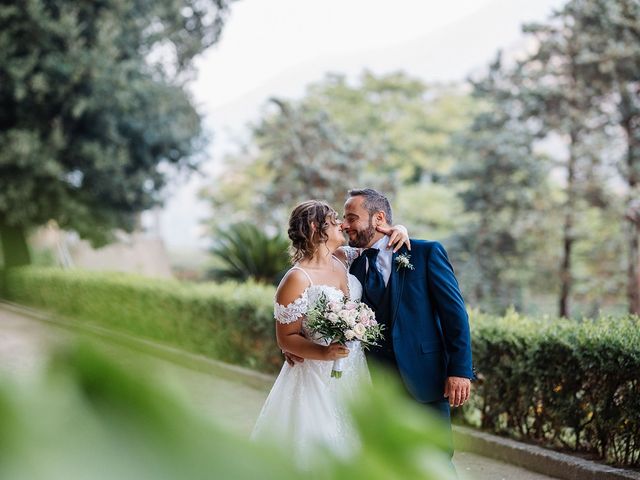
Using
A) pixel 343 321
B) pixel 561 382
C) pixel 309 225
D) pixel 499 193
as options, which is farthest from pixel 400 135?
pixel 343 321

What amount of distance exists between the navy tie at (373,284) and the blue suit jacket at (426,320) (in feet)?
0.27

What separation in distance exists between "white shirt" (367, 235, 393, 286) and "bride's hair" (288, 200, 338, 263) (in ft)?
0.91

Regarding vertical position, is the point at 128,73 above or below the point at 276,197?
above

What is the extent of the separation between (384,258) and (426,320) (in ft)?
1.24

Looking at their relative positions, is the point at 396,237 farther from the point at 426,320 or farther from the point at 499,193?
the point at 499,193

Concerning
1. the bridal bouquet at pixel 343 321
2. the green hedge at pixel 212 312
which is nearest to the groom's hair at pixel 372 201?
the bridal bouquet at pixel 343 321

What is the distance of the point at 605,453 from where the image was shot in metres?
6.11

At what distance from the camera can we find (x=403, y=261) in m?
4.21

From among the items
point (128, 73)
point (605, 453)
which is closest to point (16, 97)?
point (128, 73)

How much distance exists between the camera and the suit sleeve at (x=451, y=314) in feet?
13.8

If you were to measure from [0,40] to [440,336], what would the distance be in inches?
622

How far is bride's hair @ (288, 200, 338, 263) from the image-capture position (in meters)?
4.32

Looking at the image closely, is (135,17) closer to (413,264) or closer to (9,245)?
(9,245)

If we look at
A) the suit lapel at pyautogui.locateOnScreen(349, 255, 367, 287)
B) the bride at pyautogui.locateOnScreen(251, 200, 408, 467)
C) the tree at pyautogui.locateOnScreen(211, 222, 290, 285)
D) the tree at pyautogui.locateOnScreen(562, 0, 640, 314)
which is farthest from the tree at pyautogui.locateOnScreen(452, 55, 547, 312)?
the bride at pyautogui.locateOnScreen(251, 200, 408, 467)
